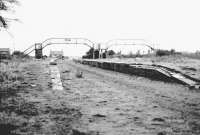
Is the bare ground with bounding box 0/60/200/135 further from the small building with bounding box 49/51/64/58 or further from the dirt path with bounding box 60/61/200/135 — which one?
the small building with bounding box 49/51/64/58

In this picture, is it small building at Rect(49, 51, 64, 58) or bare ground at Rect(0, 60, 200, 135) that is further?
small building at Rect(49, 51, 64, 58)

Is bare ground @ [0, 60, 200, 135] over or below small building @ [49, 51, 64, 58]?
below

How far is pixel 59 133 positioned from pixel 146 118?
160cm

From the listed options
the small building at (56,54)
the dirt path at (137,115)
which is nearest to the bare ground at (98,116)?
the dirt path at (137,115)

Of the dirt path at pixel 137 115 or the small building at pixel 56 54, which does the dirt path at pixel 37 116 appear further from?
the small building at pixel 56 54

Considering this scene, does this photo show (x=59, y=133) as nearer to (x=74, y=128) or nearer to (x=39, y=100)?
(x=74, y=128)

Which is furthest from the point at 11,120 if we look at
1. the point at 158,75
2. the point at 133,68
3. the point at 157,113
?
the point at 133,68

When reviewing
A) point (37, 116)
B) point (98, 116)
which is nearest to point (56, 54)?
point (37, 116)

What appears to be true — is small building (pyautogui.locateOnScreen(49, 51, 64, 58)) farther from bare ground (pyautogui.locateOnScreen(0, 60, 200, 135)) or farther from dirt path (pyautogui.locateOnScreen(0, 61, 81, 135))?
dirt path (pyautogui.locateOnScreen(0, 61, 81, 135))

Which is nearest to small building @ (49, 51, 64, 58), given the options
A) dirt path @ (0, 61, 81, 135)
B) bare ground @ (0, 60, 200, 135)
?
bare ground @ (0, 60, 200, 135)

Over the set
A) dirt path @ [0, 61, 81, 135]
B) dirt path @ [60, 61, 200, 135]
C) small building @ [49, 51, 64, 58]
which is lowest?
dirt path @ [60, 61, 200, 135]

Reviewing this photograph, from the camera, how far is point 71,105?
217 inches

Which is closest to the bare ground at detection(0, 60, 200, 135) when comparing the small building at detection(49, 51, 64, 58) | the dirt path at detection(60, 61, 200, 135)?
the dirt path at detection(60, 61, 200, 135)

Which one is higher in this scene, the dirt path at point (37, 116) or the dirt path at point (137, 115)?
the dirt path at point (37, 116)
